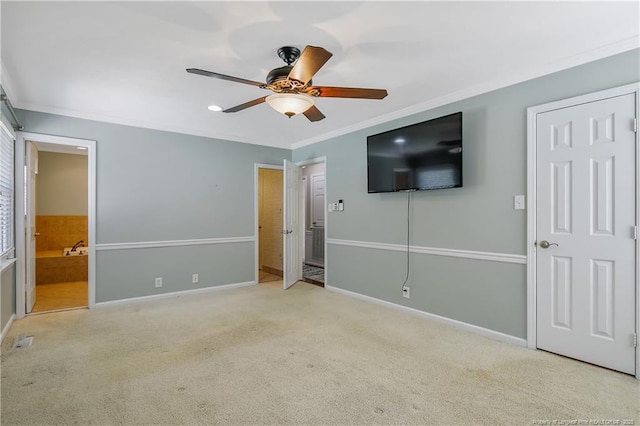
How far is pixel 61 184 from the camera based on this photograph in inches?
231

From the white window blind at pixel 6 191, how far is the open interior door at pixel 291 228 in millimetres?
3042

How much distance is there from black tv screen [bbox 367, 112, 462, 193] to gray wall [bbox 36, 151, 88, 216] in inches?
217

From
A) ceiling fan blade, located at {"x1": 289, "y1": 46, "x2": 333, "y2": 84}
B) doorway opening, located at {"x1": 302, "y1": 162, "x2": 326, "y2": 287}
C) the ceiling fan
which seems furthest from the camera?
doorway opening, located at {"x1": 302, "y1": 162, "x2": 326, "y2": 287}

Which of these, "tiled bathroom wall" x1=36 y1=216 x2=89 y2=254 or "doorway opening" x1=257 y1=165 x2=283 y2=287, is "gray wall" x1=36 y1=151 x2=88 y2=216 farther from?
"doorway opening" x1=257 y1=165 x2=283 y2=287

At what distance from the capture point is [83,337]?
9.84 ft

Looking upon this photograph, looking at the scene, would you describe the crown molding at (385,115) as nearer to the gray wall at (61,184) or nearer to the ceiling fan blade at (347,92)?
the ceiling fan blade at (347,92)

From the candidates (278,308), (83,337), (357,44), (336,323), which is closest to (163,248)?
(83,337)

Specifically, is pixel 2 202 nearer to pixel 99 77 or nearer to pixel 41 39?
pixel 99 77

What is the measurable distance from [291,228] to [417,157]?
96.7 inches

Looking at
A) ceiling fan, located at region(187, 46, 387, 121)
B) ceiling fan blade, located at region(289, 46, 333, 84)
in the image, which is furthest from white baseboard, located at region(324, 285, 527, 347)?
ceiling fan blade, located at region(289, 46, 333, 84)

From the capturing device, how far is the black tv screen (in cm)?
308

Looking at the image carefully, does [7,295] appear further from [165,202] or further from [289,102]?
[289,102]

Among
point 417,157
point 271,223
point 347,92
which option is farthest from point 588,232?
point 271,223

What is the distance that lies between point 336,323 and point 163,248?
2615 millimetres
